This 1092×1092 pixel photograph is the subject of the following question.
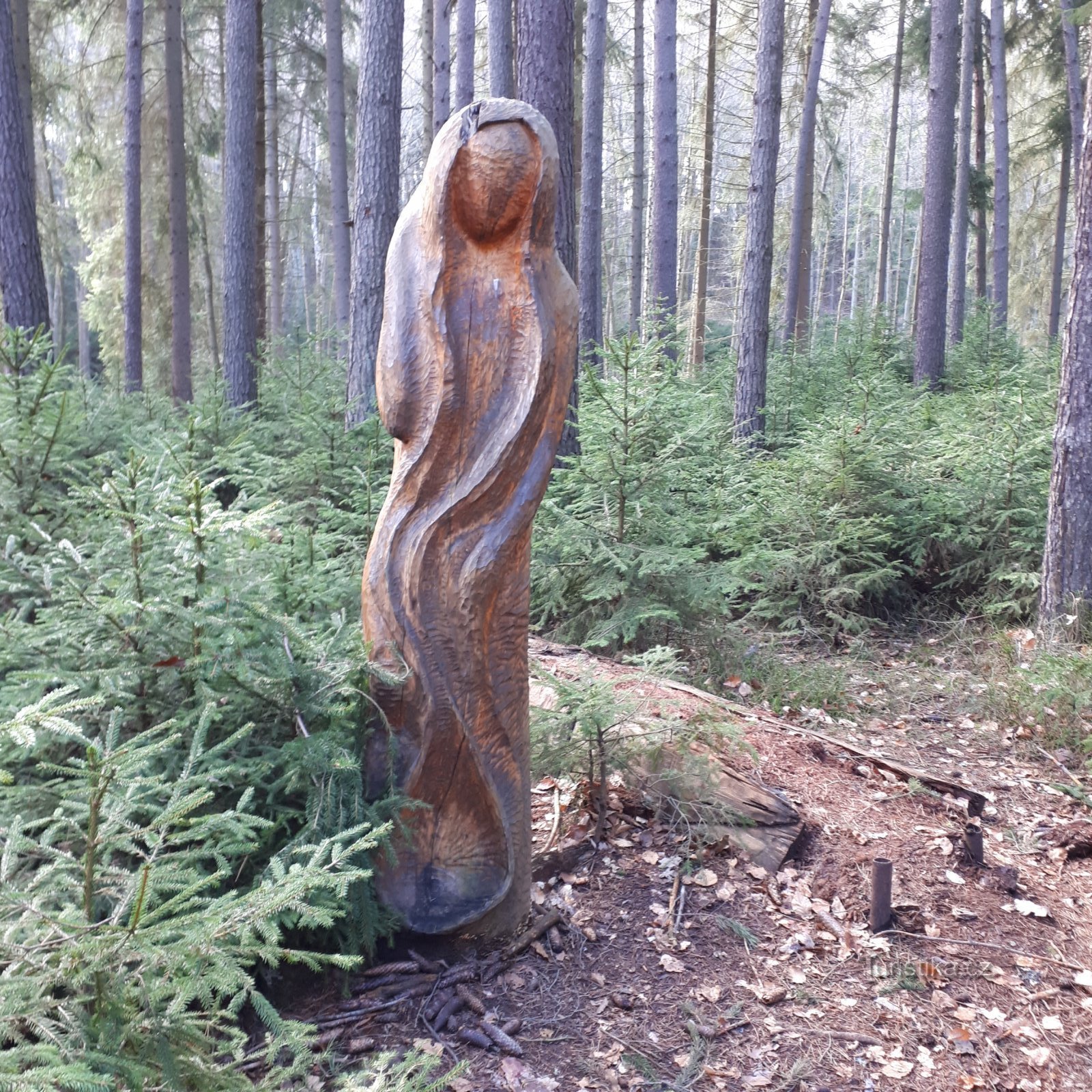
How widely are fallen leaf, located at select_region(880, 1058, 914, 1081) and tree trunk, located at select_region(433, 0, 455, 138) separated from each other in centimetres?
1330

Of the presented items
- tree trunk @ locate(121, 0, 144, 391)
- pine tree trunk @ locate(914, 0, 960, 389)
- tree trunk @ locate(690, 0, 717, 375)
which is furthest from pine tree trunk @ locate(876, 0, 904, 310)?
tree trunk @ locate(121, 0, 144, 391)

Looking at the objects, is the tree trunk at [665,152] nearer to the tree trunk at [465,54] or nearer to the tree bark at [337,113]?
the tree trunk at [465,54]

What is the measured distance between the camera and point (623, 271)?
37.7 meters

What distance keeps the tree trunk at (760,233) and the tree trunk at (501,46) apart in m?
2.98

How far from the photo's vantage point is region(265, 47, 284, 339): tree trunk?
18484 millimetres

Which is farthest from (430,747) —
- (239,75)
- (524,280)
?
(239,75)

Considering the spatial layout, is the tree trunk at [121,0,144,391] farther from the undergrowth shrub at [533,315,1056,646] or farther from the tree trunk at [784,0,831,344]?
the tree trunk at [784,0,831,344]

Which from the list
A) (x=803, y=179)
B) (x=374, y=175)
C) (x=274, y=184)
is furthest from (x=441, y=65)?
(x=274, y=184)

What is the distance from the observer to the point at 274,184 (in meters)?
21.2

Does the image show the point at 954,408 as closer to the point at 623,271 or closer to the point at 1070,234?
the point at 623,271

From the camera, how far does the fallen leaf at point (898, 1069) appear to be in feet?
10.1

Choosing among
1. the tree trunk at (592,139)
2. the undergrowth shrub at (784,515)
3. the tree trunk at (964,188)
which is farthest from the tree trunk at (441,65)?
the tree trunk at (964,188)

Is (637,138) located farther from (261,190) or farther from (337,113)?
(261,190)

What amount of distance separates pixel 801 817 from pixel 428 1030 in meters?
2.01
